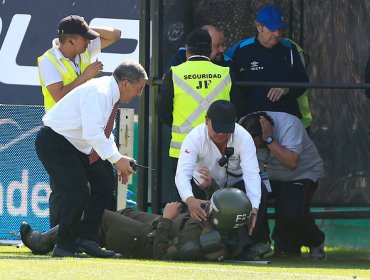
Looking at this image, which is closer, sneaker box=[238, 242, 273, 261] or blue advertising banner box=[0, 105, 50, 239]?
sneaker box=[238, 242, 273, 261]

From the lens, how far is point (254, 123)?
34.5 ft

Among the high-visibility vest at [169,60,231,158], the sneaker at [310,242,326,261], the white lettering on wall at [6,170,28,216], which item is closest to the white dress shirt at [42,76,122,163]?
the high-visibility vest at [169,60,231,158]

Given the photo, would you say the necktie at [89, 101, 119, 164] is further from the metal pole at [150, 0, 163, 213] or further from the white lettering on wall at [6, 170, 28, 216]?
the white lettering on wall at [6, 170, 28, 216]

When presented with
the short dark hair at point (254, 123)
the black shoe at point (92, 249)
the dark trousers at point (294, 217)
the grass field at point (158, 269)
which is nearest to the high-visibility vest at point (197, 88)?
the short dark hair at point (254, 123)

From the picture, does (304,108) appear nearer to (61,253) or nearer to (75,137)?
(75,137)

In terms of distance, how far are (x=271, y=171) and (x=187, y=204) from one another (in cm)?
144

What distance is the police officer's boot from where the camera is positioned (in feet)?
31.7

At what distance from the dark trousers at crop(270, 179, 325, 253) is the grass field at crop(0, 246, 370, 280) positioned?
73cm

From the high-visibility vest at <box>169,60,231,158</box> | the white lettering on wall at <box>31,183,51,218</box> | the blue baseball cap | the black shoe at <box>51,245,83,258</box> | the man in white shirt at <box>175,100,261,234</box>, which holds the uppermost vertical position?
the blue baseball cap

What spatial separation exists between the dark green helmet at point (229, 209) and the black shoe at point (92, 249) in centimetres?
85

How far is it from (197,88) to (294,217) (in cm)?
135

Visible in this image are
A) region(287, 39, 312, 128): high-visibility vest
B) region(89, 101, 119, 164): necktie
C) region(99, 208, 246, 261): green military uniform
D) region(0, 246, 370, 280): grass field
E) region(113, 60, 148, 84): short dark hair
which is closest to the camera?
region(0, 246, 370, 280): grass field

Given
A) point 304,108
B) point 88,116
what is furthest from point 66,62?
point 304,108

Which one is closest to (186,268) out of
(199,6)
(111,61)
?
(199,6)
